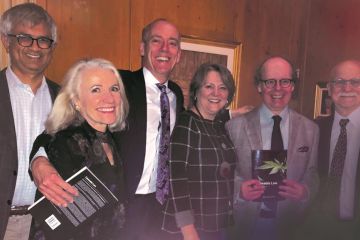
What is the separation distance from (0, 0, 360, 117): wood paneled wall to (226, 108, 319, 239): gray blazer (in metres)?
1.07

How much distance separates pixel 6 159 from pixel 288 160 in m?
1.53

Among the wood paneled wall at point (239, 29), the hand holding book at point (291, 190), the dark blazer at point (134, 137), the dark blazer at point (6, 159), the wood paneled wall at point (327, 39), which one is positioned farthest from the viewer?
the wood paneled wall at point (327, 39)

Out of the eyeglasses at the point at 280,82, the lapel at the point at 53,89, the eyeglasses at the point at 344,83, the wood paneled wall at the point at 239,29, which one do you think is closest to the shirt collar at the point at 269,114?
the eyeglasses at the point at 280,82

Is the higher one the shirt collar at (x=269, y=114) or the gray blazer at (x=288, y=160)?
the shirt collar at (x=269, y=114)

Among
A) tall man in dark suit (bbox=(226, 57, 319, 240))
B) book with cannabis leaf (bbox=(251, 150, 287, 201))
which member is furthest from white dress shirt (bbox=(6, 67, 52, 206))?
book with cannabis leaf (bbox=(251, 150, 287, 201))

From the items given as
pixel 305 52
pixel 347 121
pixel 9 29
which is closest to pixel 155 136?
pixel 9 29

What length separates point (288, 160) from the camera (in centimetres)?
201

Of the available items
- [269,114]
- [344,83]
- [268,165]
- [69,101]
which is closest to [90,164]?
[69,101]

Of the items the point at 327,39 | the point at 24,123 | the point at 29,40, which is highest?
the point at 327,39

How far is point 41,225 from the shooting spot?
133 cm

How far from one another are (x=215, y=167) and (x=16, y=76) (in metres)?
1.18

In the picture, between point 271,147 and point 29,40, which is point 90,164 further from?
point 271,147

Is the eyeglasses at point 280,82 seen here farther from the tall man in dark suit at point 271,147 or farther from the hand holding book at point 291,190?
the hand holding book at point 291,190

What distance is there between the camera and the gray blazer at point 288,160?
2.01 m
